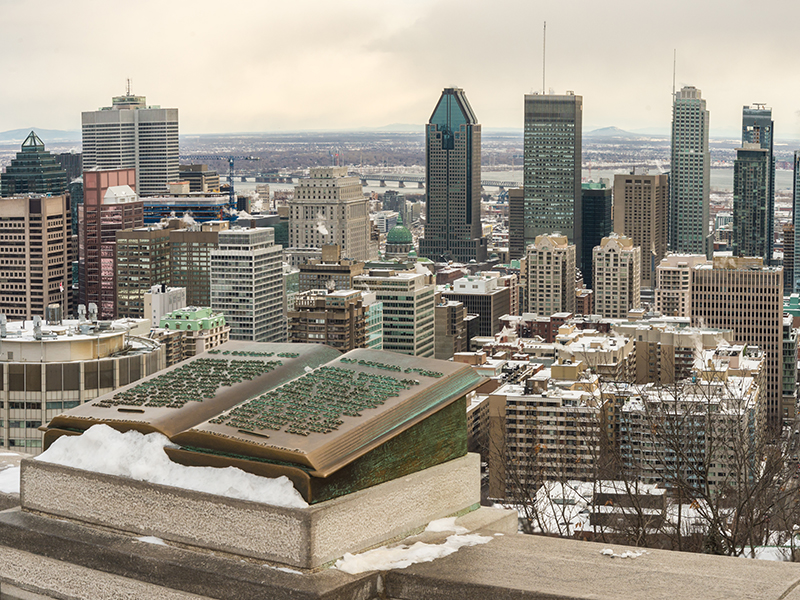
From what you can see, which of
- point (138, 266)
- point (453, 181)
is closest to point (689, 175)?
point (453, 181)

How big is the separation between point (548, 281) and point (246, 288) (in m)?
26.7

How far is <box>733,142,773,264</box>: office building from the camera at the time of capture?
116875 mm

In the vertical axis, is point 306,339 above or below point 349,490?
below

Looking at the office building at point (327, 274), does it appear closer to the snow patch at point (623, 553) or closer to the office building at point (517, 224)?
the office building at point (517, 224)

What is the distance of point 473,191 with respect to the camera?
139500 mm

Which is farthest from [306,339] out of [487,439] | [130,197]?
[130,197]

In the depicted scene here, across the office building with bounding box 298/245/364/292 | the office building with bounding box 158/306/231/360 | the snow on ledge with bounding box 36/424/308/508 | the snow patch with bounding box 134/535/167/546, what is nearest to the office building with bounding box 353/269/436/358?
the office building with bounding box 298/245/364/292

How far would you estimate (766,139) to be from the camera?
12912 cm

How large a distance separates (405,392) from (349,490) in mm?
736

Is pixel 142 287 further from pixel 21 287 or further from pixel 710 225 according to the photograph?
pixel 710 225

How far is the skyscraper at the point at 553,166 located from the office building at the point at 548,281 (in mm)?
26230

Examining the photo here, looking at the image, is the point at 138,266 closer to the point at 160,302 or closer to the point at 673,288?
the point at 160,302

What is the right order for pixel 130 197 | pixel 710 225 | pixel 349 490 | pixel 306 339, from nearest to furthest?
pixel 349 490 → pixel 306 339 → pixel 130 197 → pixel 710 225

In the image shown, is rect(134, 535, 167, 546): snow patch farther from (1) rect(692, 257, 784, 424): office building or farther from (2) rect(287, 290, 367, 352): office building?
(1) rect(692, 257, 784, 424): office building
